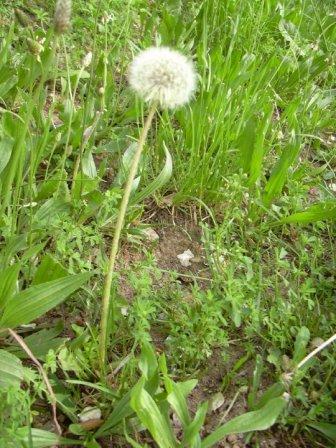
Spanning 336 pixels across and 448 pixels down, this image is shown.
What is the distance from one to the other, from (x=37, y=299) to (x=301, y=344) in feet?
2.90

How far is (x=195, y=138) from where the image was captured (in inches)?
95.9

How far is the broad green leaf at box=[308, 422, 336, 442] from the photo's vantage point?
67.1 inches

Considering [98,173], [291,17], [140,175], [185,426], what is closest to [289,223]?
[140,175]

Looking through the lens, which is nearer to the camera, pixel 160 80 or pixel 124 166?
pixel 160 80

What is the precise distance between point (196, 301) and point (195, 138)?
0.85 metres

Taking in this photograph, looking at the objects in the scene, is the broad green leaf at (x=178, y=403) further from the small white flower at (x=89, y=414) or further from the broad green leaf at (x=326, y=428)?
the broad green leaf at (x=326, y=428)

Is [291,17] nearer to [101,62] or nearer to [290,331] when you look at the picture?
[101,62]

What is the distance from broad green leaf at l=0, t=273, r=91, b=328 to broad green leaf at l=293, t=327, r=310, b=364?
2.49 feet

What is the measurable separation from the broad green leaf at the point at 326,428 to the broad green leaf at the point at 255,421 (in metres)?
0.31

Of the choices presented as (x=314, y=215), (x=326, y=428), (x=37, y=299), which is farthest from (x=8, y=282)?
(x=314, y=215)

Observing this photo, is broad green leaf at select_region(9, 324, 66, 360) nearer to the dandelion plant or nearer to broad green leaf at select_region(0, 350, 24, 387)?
broad green leaf at select_region(0, 350, 24, 387)

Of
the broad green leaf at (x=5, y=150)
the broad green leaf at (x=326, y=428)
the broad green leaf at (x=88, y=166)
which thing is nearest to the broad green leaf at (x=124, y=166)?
the broad green leaf at (x=88, y=166)

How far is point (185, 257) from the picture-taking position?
7.34 feet

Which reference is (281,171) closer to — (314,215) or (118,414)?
(314,215)
